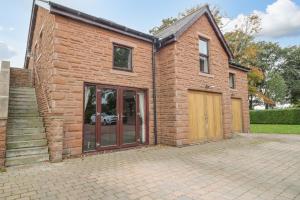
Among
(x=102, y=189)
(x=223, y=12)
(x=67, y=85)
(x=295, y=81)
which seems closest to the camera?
(x=102, y=189)

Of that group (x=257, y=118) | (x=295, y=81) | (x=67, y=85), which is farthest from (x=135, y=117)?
(x=295, y=81)

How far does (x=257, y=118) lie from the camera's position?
85.8 ft

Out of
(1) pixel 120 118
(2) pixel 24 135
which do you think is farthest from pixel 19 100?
(1) pixel 120 118

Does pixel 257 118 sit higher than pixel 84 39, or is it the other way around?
pixel 84 39

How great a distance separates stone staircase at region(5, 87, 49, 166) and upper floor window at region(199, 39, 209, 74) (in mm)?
7963

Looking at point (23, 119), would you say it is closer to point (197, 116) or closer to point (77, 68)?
point (77, 68)

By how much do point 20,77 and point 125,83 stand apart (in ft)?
26.0

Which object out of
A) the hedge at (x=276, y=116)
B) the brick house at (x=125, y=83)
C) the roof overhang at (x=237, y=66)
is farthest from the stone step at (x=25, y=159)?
the hedge at (x=276, y=116)

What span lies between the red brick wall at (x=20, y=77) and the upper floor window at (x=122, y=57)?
6982 millimetres

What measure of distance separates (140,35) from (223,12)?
20.1 meters

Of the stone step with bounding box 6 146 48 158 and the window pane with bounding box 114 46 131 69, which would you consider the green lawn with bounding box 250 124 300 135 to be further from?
the stone step with bounding box 6 146 48 158

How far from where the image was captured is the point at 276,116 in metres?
24.0

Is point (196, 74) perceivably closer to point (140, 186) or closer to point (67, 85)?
point (67, 85)

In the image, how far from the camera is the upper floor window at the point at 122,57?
9.04 metres
